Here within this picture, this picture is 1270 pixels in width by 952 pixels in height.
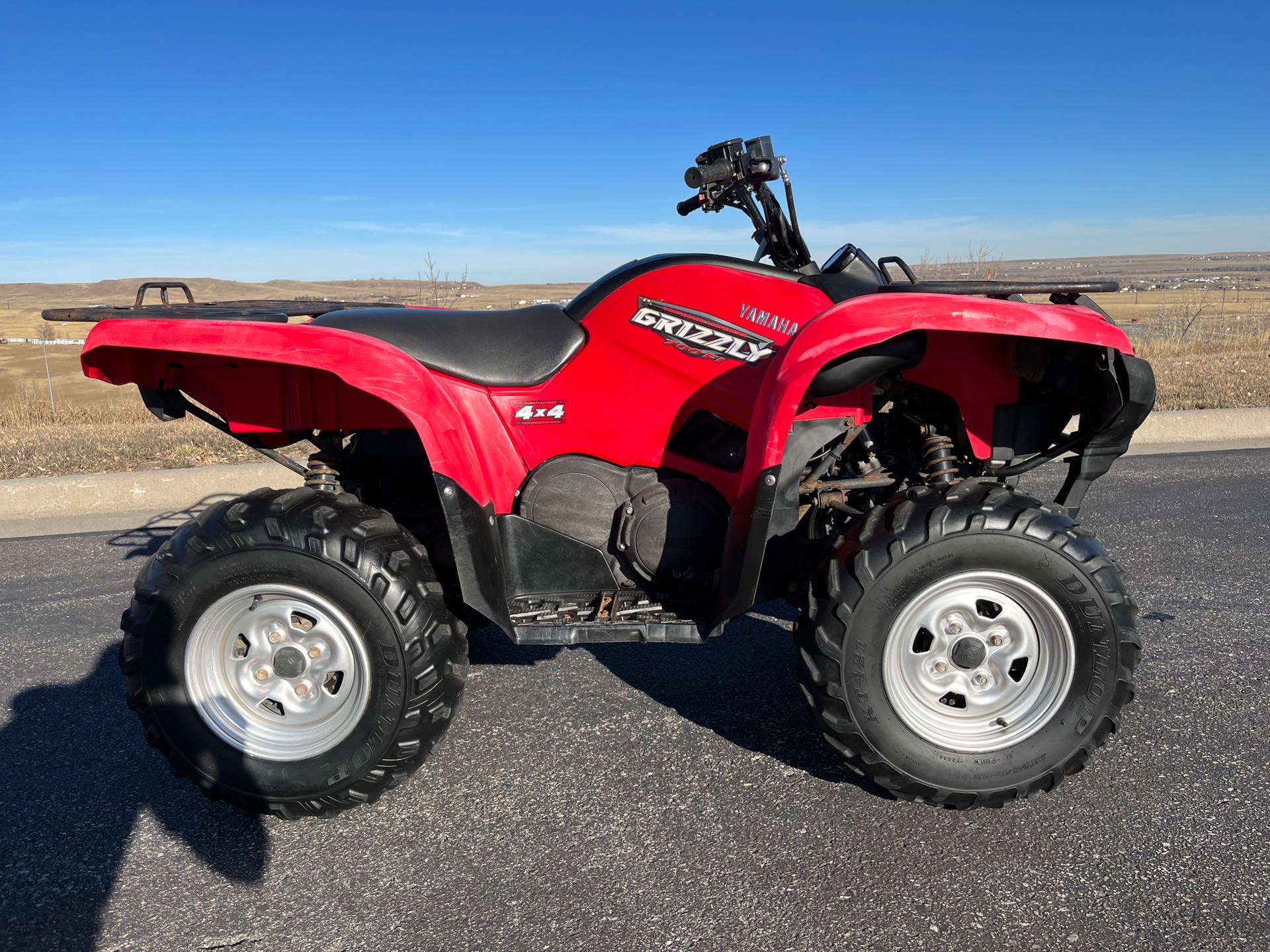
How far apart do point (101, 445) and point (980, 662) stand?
7594 mm

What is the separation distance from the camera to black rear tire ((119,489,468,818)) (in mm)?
2820

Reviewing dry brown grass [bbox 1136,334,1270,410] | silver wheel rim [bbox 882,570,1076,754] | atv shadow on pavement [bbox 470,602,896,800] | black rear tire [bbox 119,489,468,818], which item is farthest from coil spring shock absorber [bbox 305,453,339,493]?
dry brown grass [bbox 1136,334,1270,410]

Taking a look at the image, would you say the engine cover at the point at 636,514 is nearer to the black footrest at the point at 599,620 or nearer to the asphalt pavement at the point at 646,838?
the black footrest at the point at 599,620

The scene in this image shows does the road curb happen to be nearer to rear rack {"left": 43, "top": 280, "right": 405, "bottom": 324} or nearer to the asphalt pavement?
the asphalt pavement

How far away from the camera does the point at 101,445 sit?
795 centimetres

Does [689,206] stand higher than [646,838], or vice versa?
[689,206]

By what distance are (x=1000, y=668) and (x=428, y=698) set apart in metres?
1.73

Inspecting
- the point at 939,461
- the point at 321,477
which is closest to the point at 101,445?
the point at 321,477

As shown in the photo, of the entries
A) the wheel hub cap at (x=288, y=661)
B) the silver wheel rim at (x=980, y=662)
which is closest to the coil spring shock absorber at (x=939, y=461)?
the silver wheel rim at (x=980, y=662)

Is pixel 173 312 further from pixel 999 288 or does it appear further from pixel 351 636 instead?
pixel 999 288

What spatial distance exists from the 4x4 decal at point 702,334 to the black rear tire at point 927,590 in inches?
28.3

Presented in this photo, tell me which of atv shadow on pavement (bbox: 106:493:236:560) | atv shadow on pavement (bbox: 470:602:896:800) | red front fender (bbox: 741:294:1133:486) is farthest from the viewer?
atv shadow on pavement (bbox: 106:493:236:560)

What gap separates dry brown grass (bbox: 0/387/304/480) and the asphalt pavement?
381 centimetres

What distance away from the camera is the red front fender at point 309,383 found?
2.84 metres
